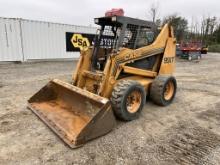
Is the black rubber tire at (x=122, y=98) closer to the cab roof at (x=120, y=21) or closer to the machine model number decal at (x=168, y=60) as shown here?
the cab roof at (x=120, y=21)

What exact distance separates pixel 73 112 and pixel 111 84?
930 millimetres

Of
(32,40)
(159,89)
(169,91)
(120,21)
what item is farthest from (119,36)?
(32,40)

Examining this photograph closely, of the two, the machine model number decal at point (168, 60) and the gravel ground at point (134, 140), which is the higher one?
the machine model number decal at point (168, 60)

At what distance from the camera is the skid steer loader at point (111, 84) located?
3.48 meters

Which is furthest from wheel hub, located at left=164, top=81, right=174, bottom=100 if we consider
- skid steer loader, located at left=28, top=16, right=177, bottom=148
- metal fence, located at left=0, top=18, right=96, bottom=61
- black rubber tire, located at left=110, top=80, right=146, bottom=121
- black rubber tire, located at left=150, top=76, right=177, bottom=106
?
metal fence, located at left=0, top=18, right=96, bottom=61

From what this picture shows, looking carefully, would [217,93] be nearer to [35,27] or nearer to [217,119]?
[217,119]

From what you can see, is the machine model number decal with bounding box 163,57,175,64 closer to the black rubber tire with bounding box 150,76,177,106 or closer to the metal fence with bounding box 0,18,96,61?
the black rubber tire with bounding box 150,76,177,106

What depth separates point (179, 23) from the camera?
35625 millimetres

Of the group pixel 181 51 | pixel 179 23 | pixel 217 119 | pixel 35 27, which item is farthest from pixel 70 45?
pixel 179 23

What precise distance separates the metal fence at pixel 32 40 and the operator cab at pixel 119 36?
8856 mm

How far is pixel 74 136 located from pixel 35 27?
36.6 feet

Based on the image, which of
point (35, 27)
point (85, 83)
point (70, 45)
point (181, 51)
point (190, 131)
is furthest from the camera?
point (181, 51)

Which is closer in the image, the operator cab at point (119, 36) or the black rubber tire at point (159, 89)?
the operator cab at point (119, 36)

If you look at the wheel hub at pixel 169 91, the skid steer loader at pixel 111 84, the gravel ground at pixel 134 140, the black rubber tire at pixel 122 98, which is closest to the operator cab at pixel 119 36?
the skid steer loader at pixel 111 84
